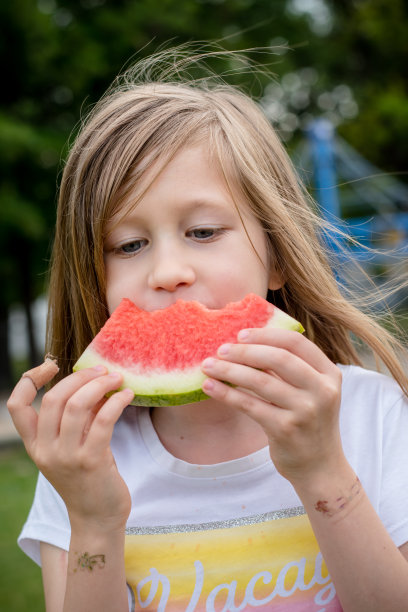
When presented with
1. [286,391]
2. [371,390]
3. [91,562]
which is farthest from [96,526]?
[371,390]

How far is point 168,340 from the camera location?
205cm

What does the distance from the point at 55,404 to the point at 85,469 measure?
0.64 ft

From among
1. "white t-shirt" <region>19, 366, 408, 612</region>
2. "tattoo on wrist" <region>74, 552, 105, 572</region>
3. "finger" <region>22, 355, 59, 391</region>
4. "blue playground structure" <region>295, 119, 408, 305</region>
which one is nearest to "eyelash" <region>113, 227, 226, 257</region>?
"finger" <region>22, 355, 59, 391</region>

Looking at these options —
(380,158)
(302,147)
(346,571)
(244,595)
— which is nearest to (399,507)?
(346,571)

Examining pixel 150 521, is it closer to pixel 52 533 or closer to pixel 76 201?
pixel 52 533

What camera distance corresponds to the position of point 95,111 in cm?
264

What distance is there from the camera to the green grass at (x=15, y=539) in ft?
14.9

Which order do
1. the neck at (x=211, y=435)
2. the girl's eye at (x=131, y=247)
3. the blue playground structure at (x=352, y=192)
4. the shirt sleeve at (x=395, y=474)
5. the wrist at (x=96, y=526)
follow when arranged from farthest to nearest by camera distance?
the blue playground structure at (x=352, y=192), the neck at (x=211, y=435), the girl's eye at (x=131, y=247), the shirt sleeve at (x=395, y=474), the wrist at (x=96, y=526)

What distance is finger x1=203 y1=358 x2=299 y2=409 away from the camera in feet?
5.30

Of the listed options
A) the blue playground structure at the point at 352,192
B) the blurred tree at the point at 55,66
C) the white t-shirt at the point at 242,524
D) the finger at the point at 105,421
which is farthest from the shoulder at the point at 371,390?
the blurred tree at the point at 55,66

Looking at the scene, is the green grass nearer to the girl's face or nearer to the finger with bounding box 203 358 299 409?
the girl's face

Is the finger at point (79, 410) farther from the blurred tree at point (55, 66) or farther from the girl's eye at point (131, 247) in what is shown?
the blurred tree at point (55, 66)

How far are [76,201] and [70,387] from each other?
2.84 feet

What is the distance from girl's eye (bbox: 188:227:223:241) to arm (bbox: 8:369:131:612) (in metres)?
0.53
